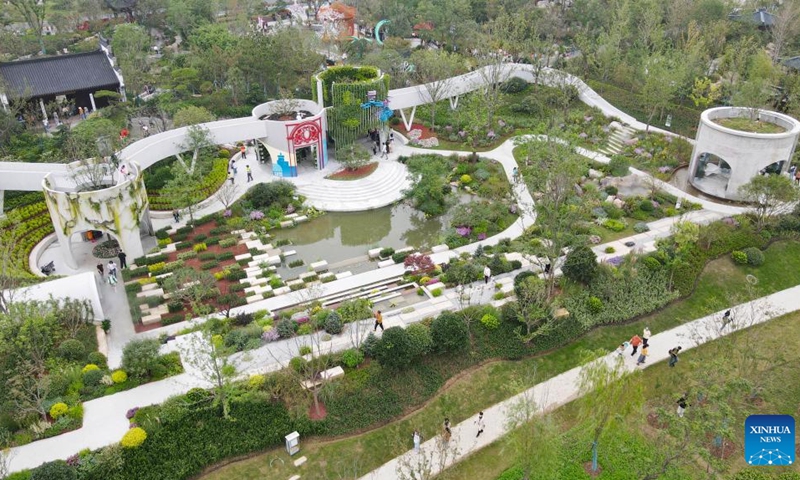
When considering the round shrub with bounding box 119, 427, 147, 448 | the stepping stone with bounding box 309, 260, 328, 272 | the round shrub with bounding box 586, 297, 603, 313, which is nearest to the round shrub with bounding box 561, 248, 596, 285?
the round shrub with bounding box 586, 297, 603, 313

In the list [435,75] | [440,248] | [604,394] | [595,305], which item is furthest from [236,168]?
[604,394]

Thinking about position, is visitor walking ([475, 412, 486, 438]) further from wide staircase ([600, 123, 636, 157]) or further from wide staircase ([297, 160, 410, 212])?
wide staircase ([600, 123, 636, 157])

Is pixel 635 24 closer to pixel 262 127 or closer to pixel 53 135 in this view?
pixel 262 127

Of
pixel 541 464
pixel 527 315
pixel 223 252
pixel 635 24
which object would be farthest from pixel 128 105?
pixel 635 24

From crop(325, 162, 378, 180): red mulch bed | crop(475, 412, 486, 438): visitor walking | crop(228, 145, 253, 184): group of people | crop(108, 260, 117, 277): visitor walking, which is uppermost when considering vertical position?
crop(228, 145, 253, 184): group of people

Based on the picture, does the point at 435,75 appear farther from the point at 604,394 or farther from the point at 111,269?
the point at 604,394
